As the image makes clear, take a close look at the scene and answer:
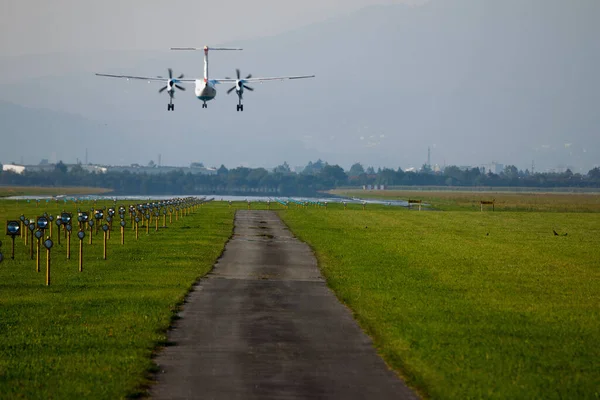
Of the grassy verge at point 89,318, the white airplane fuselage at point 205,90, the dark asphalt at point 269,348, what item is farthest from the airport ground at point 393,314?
the white airplane fuselage at point 205,90

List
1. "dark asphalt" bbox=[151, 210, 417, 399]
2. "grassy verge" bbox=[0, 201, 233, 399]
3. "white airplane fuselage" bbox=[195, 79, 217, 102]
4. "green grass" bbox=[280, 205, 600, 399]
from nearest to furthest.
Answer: "dark asphalt" bbox=[151, 210, 417, 399] < "grassy verge" bbox=[0, 201, 233, 399] < "green grass" bbox=[280, 205, 600, 399] < "white airplane fuselage" bbox=[195, 79, 217, 102]

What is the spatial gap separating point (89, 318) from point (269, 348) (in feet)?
20.6

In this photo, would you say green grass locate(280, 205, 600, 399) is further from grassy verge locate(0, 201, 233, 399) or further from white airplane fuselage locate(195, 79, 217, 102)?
white airplane fuselage locate(195, 79, 217, 102)

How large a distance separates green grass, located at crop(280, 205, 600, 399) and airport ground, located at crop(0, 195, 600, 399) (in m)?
0.05

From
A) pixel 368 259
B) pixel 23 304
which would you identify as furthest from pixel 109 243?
pixel 23 304

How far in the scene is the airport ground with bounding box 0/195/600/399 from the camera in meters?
18.1

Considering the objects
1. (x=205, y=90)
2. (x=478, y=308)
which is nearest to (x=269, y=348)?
(x=478, y=308)

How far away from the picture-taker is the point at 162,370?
1864cm

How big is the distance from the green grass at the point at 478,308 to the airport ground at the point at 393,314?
0.16ft

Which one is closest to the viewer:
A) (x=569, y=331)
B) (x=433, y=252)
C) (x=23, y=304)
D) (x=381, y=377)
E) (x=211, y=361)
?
(x=381, y=377)

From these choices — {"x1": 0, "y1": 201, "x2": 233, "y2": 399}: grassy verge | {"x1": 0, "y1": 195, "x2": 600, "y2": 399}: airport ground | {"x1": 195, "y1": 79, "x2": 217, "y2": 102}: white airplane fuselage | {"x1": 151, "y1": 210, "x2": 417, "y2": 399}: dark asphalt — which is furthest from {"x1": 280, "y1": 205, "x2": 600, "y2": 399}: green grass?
{"x1": 195, "y1": 79, "x2": 217, "y2": 102}: white airplane fuselage

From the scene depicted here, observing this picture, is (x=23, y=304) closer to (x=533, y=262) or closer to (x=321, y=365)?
(x=321, y=365)

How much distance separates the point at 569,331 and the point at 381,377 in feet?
24.9

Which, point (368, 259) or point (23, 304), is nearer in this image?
point (23, 304)
